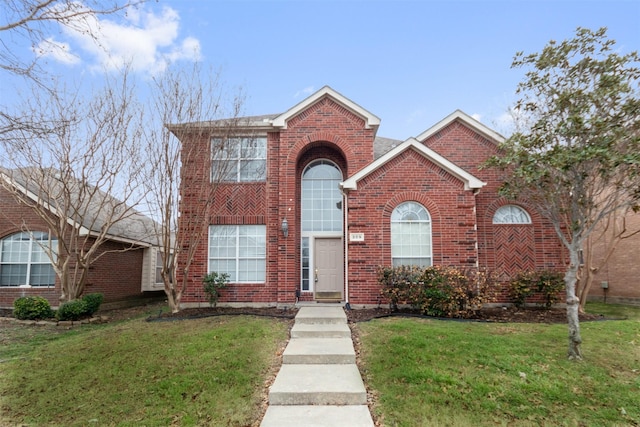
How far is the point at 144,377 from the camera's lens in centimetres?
583

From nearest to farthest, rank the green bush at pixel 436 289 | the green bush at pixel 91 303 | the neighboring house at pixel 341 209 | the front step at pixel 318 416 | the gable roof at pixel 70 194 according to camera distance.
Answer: the front step at pixel 318 416, the green bush at pixel 436 289, the neighboring house at pixel 341 209, the green bush at pixel 91 303, the gable roof at pixel 70 194

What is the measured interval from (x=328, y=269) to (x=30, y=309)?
9.47 m

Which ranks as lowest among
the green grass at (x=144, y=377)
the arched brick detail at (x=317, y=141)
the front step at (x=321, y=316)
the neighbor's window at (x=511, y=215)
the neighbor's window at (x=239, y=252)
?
the green grass at (x=144, y=377)

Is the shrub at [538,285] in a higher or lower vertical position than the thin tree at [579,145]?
lower

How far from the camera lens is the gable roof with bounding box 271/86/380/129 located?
1191 centimetres

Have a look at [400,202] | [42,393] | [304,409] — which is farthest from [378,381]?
[400,202]

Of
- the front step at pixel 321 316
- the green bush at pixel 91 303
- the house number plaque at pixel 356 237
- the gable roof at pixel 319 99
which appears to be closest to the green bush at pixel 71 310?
the green bush at pixel 91 303

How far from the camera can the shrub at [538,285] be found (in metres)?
10.7

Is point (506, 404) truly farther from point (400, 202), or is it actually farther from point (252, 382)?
point (400, 202)

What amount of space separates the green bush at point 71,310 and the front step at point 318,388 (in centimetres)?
849

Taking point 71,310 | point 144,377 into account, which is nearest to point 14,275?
point 71,310

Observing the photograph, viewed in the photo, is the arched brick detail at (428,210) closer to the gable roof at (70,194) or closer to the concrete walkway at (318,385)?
the concrete walkway at (318,385)

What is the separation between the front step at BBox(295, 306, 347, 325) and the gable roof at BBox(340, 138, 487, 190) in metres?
3.64

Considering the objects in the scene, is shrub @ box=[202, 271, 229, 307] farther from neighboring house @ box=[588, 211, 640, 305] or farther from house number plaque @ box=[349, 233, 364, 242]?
neighboring house @ box=[588, 211, 640, 305]
